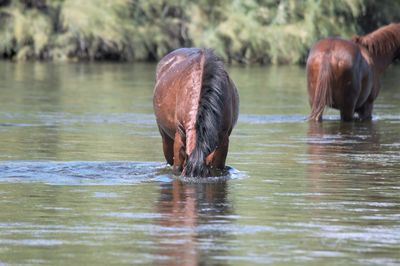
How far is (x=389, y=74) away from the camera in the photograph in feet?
116

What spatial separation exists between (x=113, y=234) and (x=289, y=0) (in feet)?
105

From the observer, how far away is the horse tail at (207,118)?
10.3 meters

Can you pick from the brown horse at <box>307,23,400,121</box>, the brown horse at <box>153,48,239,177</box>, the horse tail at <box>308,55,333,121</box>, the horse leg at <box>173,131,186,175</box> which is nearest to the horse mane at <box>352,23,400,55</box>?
the brown horse at <box>307,23,400,121</box>

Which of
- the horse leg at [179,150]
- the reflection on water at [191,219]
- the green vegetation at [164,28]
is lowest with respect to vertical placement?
the green vegetation at [164,28]

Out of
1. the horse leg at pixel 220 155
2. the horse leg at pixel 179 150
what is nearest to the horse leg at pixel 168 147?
the horse leg at pixel 220 155

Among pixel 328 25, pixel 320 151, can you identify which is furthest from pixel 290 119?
pixel 328 25

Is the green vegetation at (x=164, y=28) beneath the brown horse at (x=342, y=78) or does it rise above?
beneath

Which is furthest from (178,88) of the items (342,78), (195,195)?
(342,78)

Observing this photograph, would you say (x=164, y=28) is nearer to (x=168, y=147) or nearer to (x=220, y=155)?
(x=168, y=147)

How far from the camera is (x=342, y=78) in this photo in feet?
60.6

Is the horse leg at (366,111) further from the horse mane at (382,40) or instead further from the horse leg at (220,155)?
the horse leg at (220,155)

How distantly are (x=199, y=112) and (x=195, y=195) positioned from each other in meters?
0.73

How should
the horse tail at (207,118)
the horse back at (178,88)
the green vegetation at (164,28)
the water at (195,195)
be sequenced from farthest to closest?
1. the green vegetation at (164,28)
2. the horse back at (178,88)
3. the horse tail at (207,118)
4. the water at (195,195)

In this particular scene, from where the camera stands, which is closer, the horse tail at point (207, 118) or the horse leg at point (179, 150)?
the horse tail at point (207, 118)
